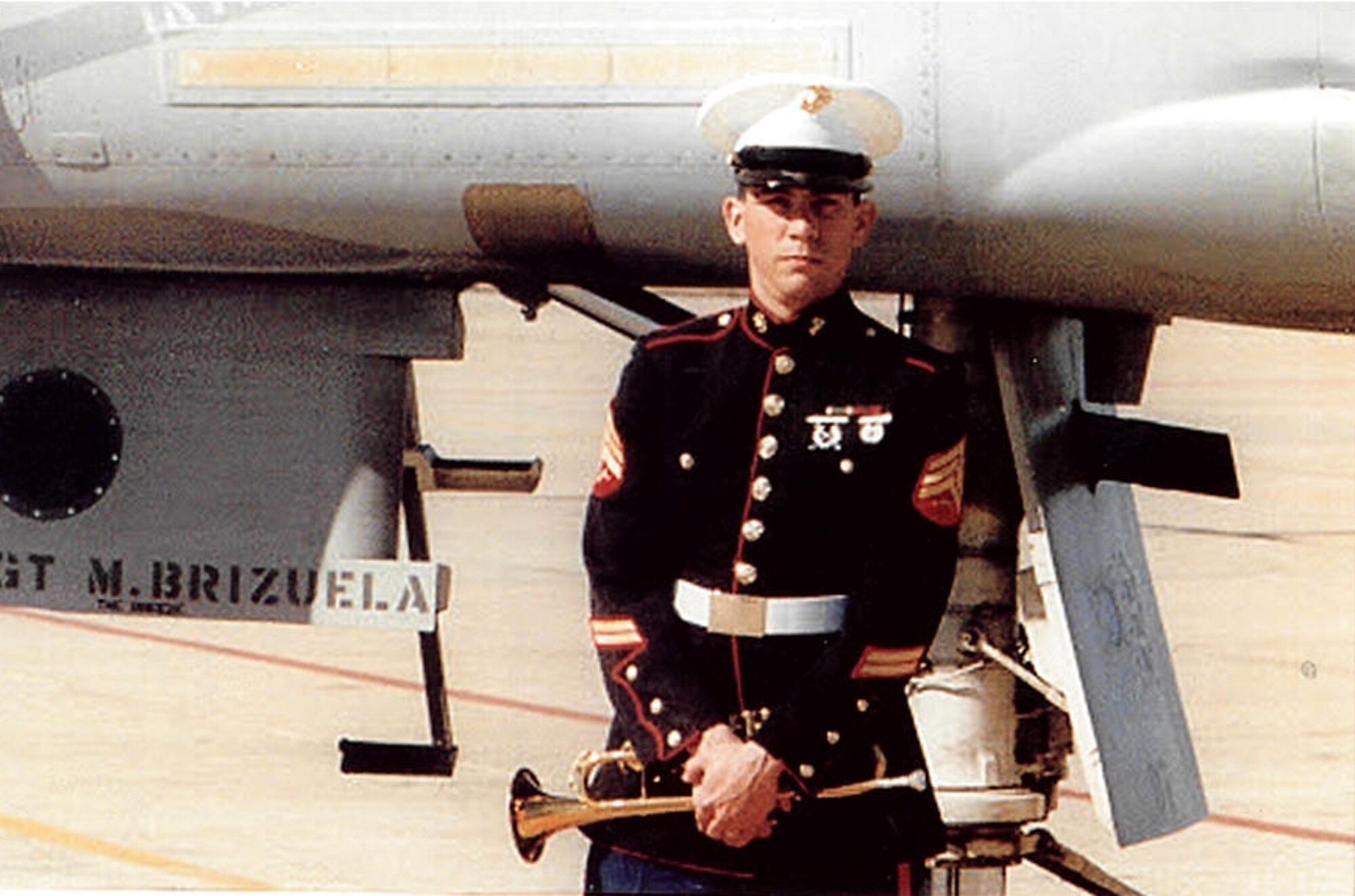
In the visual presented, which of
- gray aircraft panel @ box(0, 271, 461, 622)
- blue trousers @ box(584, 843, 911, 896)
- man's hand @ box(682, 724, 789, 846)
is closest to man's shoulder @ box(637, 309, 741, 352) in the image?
man's hand @ box(682, 724, 789, 846)

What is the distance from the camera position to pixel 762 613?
5.38 meters

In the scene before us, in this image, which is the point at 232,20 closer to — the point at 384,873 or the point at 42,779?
the point at 384,873

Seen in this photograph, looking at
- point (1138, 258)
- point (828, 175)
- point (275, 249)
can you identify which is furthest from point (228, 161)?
point (828, 175)

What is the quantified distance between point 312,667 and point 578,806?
25.4 ft

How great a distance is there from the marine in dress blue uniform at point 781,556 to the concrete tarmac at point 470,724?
4.21 meters

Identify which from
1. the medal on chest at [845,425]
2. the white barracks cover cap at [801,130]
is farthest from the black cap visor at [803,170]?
the medal on chest at [845,425]

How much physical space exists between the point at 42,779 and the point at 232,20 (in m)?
3.93

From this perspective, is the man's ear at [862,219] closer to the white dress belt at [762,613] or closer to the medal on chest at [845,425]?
the medal on chest at [845,425]

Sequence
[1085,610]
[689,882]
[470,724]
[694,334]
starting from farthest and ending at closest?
[470,724] < [1085,610] < [694,334] < [689,882]

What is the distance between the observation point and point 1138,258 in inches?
295

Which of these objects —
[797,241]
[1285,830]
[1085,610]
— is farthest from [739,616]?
[1285,830]

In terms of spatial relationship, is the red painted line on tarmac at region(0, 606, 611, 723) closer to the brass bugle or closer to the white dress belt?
the brass bugle

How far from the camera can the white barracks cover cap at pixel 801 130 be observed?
540 cm

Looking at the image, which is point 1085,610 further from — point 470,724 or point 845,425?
point 470,724
